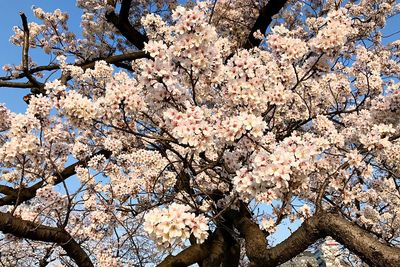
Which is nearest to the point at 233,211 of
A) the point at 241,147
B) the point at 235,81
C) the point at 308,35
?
the point at 241,147

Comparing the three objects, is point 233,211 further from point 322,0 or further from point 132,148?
point 322,0

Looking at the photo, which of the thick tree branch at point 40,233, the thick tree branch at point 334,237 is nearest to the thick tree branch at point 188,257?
the thick tree branch at point 40,233

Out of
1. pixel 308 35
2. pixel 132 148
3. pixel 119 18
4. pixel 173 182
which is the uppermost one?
pixel 119 18

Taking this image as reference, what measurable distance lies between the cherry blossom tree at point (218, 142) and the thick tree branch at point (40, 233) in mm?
15

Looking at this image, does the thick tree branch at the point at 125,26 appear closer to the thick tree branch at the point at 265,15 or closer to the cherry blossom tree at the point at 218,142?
the cherry blossom tree at the point at 218,142

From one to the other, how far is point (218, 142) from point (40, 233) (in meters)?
2.38

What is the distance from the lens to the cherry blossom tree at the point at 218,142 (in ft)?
10.9

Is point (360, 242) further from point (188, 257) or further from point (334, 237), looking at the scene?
point (188, 257)

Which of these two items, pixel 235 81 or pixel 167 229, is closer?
pixel 167 229

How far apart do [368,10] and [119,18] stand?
6076mm

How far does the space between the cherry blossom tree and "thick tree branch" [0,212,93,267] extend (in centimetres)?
2

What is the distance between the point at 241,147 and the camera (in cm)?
459

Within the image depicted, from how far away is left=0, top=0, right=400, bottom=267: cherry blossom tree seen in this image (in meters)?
3.33

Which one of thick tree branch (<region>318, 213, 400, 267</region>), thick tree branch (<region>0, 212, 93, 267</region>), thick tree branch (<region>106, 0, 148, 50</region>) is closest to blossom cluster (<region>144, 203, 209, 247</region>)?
thick tree branch (<region>318, 213, 400, 267</region>)
